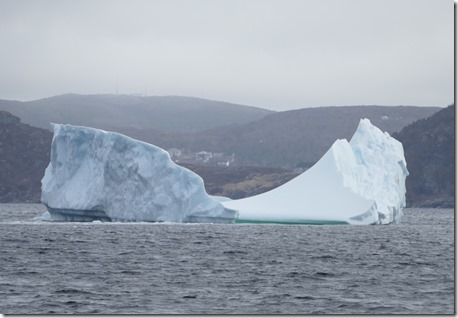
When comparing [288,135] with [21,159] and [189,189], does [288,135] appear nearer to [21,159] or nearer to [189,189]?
[21,159]

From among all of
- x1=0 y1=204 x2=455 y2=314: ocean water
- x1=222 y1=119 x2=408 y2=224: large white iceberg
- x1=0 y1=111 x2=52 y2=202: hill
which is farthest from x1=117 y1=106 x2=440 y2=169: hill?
x1=0 y1=204 x2=455 y2=314: ocean water

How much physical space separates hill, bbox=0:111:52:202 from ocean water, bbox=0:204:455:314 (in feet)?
227

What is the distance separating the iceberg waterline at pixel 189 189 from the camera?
44.7 meters

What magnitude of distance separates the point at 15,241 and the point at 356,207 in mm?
14097

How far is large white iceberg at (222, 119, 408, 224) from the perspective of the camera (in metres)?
44.6

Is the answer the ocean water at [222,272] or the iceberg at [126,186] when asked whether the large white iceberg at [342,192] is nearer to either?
the ocean water at [222,272]

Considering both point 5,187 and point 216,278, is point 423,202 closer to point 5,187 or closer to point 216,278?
point 5,187

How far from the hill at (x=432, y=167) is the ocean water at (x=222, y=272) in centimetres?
5556

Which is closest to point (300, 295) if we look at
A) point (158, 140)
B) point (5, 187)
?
point (5, 187)

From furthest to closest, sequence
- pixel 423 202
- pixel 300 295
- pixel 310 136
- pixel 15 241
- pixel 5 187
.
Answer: pixel 310 136, pixel 5 187, pixel 423 202, pixel 15 241, pixel 300 295

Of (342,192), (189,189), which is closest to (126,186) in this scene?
(189,189)

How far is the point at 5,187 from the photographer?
11400 cm

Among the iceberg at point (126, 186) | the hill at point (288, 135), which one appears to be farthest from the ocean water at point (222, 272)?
the hill at point (288, 135)

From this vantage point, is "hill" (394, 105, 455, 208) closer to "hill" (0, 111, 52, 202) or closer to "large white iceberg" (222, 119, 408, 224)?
"hill" (0, 111, 52, 202)
